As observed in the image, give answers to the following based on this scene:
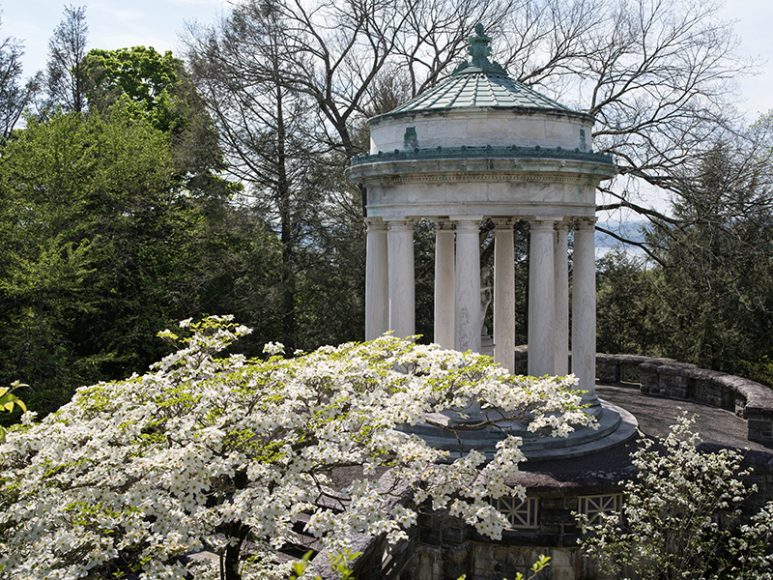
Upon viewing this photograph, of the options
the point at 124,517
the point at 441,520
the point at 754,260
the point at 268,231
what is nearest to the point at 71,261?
the point at 268,231

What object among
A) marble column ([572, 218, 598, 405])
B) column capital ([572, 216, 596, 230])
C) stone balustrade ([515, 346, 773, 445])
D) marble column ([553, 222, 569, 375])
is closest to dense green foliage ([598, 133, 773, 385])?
stone balustrade ([515, 346, 773, 445])

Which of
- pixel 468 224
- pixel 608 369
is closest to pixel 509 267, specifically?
pixel 468 224

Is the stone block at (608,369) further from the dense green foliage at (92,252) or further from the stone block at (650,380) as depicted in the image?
the dense green foliage at (92,252)

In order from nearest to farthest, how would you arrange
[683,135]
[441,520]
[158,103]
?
[441,520] < [683,135] < [158,103]

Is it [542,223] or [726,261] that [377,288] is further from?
[726,261]

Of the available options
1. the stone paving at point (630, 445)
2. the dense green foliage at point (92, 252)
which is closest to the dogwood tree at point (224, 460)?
the stone paving at point (630, 445)

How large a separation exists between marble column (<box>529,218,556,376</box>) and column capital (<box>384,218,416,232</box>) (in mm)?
3275

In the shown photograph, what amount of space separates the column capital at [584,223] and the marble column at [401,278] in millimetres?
4800

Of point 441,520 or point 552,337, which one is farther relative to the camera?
point 552,337

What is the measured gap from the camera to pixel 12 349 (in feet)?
87.8

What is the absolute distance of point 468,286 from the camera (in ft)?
68.2

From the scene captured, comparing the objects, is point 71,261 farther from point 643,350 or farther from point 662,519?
point 643,350

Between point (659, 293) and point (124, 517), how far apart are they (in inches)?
1261

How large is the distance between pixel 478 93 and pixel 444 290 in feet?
20.7
